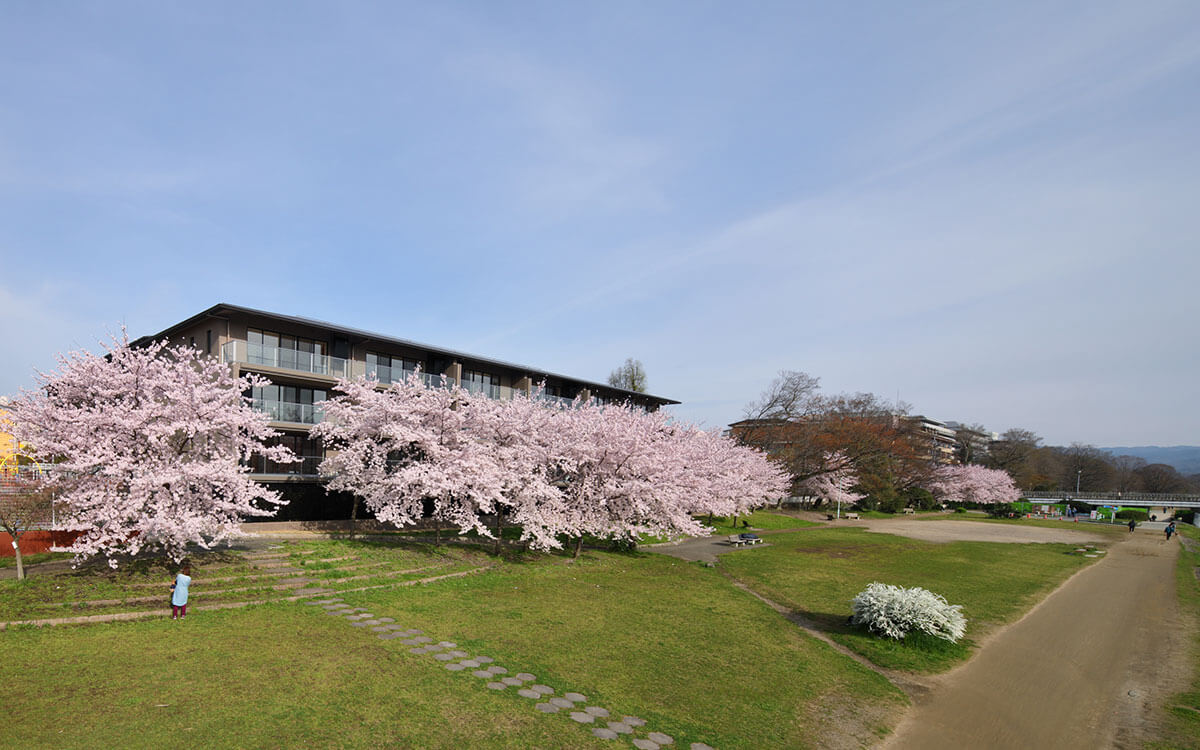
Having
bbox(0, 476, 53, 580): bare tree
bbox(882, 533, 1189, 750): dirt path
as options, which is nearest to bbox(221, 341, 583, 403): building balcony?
bbox(0, 476, 53, 580): bare tree

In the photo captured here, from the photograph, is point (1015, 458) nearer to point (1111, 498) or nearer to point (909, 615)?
point (1111, 498)

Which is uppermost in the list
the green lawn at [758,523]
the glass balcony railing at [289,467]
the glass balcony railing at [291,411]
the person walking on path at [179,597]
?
the glass balcony railing at [291,411]

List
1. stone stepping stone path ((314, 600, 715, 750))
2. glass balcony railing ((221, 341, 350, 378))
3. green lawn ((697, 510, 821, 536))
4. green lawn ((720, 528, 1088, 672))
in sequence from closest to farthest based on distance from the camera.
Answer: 1. stone stepping stone path ((314, 600, 715, 750))
2. green lawn ((720, 528, 1088, 672))
3. glass balcony railing ((221, 341, 350, 378))
4. green lawn ((697, 510, 821, 536))

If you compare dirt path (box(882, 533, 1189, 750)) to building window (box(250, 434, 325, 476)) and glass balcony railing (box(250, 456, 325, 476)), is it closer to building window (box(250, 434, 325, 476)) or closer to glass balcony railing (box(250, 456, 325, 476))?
glass balcony railing (box(250, 456, 325, 476))

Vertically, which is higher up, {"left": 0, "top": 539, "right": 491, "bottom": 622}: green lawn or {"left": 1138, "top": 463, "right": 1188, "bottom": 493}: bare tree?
{"left": 0, "top": 539, "right": 491, "bottom": 622}: green lawn

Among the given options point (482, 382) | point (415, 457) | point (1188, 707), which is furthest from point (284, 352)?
point (1188, 707)

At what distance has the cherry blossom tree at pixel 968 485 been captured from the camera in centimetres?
8138

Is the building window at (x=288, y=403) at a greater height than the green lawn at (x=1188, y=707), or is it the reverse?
the building window at (x=288, y=403)

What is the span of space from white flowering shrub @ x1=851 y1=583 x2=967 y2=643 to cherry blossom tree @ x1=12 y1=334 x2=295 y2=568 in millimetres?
16760

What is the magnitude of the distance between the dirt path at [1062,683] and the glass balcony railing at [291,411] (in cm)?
2726

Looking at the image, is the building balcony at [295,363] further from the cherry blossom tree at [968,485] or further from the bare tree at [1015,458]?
the bare tree at [1015,458]

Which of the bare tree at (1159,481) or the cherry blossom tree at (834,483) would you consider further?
the bare tree at (1159,481)

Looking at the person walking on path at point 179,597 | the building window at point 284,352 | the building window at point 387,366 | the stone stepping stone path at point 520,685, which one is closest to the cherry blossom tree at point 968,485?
the building window at point 387,366

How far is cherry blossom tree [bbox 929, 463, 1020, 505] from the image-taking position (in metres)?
81.4
